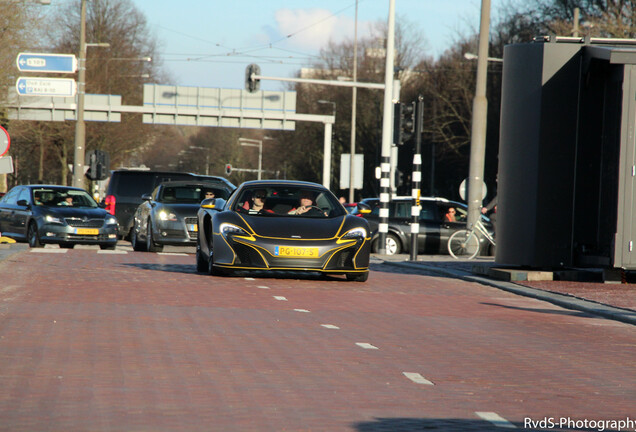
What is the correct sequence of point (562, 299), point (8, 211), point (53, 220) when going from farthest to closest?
point (8, 211), point (53, 220), point (562, 299)

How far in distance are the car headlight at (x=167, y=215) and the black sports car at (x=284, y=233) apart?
6.26 meters

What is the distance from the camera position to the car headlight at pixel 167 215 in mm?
22641

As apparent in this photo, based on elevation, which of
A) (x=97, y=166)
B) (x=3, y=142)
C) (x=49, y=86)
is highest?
(x=49, y=86)

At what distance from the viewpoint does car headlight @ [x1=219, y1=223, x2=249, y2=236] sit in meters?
15.1

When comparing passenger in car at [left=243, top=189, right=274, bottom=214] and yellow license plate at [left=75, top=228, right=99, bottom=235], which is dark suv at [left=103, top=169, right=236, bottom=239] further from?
passenger in car at [left=243, top=189, right=274, bottom=214]

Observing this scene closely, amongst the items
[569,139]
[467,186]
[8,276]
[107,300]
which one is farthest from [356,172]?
[107,300]

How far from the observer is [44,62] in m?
30.8

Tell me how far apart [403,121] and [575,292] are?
10.3 meters

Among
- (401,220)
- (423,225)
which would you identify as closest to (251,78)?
(401,220)

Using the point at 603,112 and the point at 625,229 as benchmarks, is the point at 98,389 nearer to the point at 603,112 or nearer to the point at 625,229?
the point at 625,229

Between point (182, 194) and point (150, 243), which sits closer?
point (150, 243)

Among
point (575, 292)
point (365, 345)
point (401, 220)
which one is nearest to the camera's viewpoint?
point (365, 345)

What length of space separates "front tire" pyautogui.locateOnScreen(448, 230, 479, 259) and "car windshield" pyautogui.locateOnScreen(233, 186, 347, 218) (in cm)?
1080

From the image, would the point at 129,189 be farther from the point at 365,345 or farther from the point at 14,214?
the point at 365,345
